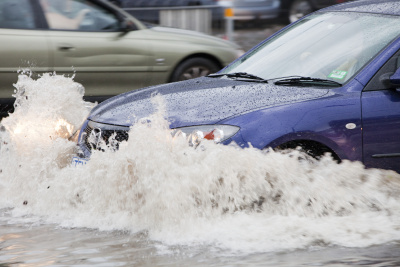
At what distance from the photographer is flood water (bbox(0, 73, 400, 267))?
4699 millimetres

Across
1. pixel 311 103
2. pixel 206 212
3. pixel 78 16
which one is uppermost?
pixel 78 16

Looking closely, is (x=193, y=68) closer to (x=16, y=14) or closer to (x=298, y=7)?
(x=16, y=14)

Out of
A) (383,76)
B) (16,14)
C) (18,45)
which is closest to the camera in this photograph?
(383,76)

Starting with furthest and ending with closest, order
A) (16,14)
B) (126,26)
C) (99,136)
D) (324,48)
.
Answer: (126,26) → (16,14) → (324,48) → (99,136)

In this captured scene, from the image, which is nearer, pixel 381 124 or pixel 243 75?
pixel 381 124

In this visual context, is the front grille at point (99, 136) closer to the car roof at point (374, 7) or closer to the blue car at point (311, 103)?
the blue car at point (311, 103)

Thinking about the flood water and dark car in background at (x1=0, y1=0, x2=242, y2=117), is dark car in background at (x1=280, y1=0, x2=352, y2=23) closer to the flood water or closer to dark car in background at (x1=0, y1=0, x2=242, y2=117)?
dark car in background at (x1=0, y1=0, x2=242, y2=117)

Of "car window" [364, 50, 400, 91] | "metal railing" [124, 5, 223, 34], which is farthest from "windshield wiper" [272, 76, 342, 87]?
"metal railing" [124, 5, 223, 34]

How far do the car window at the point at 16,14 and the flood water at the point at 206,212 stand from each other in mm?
4145

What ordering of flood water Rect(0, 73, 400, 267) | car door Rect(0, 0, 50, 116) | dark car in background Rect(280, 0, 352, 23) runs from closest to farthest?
flood water Rect(0, 73, 400, 267) < car door Rect(0, 0, 50, 116) < dark car in background Rect(280, 0, 352, 23)

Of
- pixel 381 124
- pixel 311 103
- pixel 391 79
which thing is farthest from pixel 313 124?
pixel 391 79

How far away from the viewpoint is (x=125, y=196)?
17.3ft

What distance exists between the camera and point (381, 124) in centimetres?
534

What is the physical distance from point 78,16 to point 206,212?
5345 millimetres
